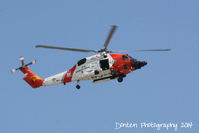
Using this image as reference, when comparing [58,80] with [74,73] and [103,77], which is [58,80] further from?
[103,77]

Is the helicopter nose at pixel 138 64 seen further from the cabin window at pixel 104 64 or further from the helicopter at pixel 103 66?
the cabin window at pixel 104 64

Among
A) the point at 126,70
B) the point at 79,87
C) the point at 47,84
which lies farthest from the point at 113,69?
the point at 47,84

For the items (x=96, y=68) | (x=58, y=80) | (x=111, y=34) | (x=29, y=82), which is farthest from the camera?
(x=29, y=82)

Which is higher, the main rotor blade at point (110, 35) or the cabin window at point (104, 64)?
the main rotor blade at point (110, 35)

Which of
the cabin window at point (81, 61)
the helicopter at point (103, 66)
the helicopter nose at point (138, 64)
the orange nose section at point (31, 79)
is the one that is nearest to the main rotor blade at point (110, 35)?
the helicopter at point (103, 66)

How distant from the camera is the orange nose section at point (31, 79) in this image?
56.0 metres

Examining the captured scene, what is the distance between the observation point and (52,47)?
47875 millimetres

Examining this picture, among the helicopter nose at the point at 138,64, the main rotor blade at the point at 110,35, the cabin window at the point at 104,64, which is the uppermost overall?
the main rotor blade at the point at 110,35

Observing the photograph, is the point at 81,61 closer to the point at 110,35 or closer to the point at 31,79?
the point at 110,35

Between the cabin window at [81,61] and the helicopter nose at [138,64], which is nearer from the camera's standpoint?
the helicopter nose at [138,64]

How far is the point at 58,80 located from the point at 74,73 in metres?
2.43

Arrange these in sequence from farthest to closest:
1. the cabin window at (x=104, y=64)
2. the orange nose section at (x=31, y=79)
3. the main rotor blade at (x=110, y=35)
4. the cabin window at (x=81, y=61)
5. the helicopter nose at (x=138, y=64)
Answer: the orange nose section at (x=31, y=79)
the cabin window at (x=81, y=61)
the cabin window at (x=104, y=64)
the helicopter nose at (x=138, y=64)
the main rotor blade at (x=110, y=35)

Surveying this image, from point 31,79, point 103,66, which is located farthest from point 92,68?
point 31,79

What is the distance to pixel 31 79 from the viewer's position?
57031mm
